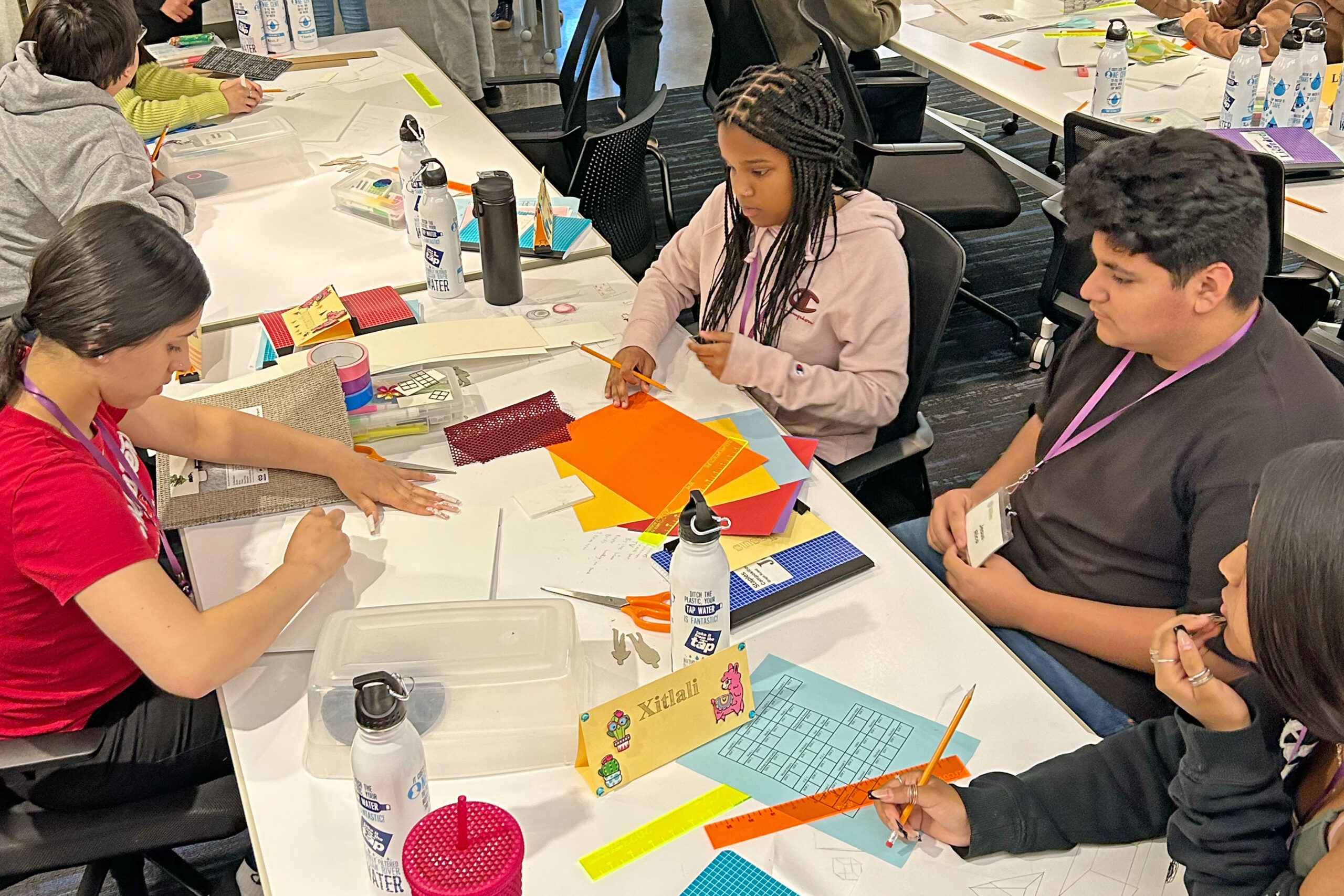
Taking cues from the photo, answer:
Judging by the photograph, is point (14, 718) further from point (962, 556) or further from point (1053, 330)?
point (1053, 330)

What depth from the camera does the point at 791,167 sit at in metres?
2.04

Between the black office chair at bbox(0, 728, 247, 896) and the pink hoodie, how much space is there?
1049mm

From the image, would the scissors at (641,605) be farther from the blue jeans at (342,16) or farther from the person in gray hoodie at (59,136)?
the blue jeans at (342,16)

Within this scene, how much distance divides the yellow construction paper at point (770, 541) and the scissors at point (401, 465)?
1.62 ft

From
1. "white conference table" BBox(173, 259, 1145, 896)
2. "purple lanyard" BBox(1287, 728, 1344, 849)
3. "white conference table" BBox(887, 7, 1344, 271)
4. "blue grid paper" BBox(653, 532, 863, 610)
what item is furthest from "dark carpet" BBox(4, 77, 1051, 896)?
"purple lanyard" BBox(1287, 728, 1344, 849)

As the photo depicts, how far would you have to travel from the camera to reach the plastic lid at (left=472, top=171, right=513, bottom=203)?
7.18 feet

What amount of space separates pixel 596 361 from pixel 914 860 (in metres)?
1.17

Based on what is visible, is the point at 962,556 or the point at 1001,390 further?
the point at 1001,390

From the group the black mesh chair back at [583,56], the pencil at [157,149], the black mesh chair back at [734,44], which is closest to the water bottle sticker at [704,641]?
the pencil at [157,149]

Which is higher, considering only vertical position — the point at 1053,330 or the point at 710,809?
the point at 710,809

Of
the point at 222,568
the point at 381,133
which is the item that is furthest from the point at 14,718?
the point at 381,133

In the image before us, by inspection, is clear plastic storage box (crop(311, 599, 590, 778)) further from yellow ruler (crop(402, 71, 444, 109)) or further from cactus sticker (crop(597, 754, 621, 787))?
yellow ruler (crop(402, 71, 444, 109))

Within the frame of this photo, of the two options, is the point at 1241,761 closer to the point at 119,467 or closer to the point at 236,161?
the point at 119,467

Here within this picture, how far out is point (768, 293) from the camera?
2.17 metres
